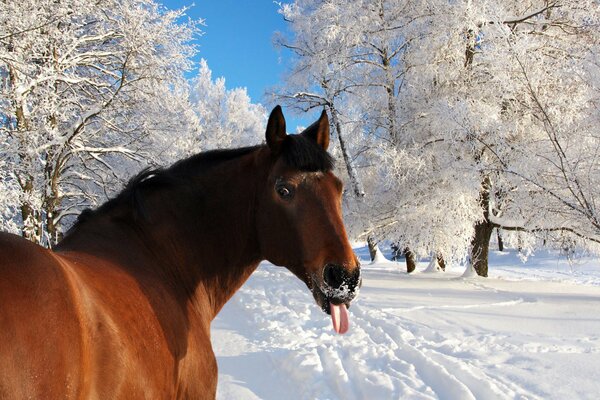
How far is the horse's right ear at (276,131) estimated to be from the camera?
206 cm

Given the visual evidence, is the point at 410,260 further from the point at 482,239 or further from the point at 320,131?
the point at 320,131

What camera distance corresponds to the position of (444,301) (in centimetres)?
877

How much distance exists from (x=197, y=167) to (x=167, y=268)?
61 cm

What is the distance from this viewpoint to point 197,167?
7.75 feet

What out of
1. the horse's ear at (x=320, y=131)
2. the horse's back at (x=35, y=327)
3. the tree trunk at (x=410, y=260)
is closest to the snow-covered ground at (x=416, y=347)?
the horse's ear at (x=320, y=131)

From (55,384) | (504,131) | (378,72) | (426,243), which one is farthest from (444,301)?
(55,384)

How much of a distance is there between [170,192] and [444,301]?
309 inches

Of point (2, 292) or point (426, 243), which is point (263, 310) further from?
point (2, 292)

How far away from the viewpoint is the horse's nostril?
1.77 metres

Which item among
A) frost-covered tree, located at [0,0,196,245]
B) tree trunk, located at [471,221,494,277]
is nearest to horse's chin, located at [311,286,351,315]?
frost-covered tree, located at [0,0,196,245]

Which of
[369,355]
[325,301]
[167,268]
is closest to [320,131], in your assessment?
[325,301]

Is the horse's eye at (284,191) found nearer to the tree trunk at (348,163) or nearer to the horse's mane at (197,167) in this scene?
the horse's mane at (197,167)

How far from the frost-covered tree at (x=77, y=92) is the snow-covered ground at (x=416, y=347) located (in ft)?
15.8

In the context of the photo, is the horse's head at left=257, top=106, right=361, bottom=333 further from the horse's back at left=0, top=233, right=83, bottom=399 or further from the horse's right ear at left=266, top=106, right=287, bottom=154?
the horse's back at left=0, top=233, right=83, bottom=399
